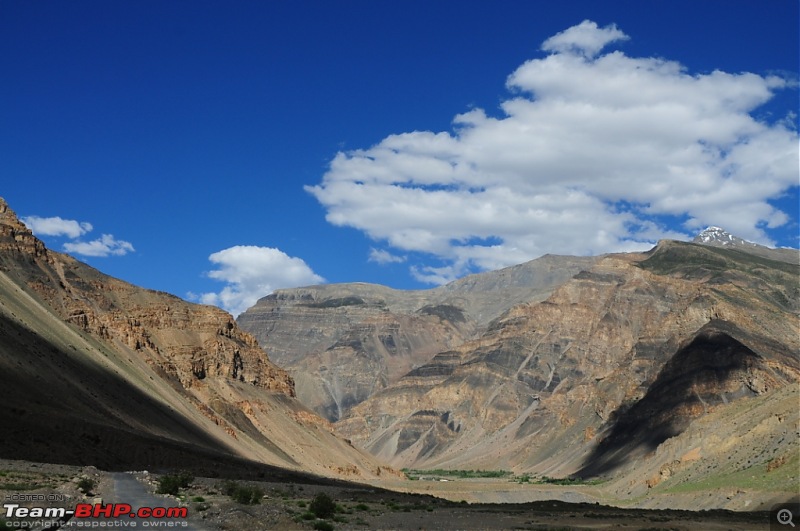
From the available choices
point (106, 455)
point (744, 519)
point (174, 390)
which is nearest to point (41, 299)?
point (174, 390)

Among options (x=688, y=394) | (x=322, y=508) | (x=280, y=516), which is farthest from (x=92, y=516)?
(x=688, y=394)

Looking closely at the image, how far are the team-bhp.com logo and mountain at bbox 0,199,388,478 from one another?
35258mm

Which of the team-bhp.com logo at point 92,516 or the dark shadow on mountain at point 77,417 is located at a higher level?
the dark shadow on mountain at point 77,417

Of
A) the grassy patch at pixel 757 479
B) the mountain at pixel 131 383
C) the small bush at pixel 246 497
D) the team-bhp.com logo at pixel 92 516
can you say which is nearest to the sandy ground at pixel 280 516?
the team-bhp.com logo at pixel 92 516

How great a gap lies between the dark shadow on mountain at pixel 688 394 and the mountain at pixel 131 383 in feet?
187

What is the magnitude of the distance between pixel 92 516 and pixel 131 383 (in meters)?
85.9

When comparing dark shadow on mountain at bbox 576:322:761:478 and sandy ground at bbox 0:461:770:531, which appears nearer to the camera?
sandy ground at bbox 0:461:770:531

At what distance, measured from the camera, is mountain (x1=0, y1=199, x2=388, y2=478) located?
76.8 m

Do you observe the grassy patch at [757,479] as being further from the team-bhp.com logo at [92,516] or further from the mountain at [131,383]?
the mountain at [131,383]

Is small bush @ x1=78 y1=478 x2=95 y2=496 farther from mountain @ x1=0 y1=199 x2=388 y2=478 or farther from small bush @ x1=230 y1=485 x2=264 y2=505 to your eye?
mountain @ x1=0 y1=199 x2=388 y2=478

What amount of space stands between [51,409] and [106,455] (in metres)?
7.64

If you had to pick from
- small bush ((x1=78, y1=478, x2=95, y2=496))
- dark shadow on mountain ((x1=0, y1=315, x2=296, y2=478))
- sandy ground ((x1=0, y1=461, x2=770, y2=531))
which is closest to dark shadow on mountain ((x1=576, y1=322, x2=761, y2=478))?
dark shadow on mountain ((x1=0, y1=315, x2=296, y2=478))

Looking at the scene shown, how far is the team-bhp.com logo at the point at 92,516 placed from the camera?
27531mm

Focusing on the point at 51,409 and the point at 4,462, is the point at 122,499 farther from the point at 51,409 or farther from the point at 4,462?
the point at 51,409
